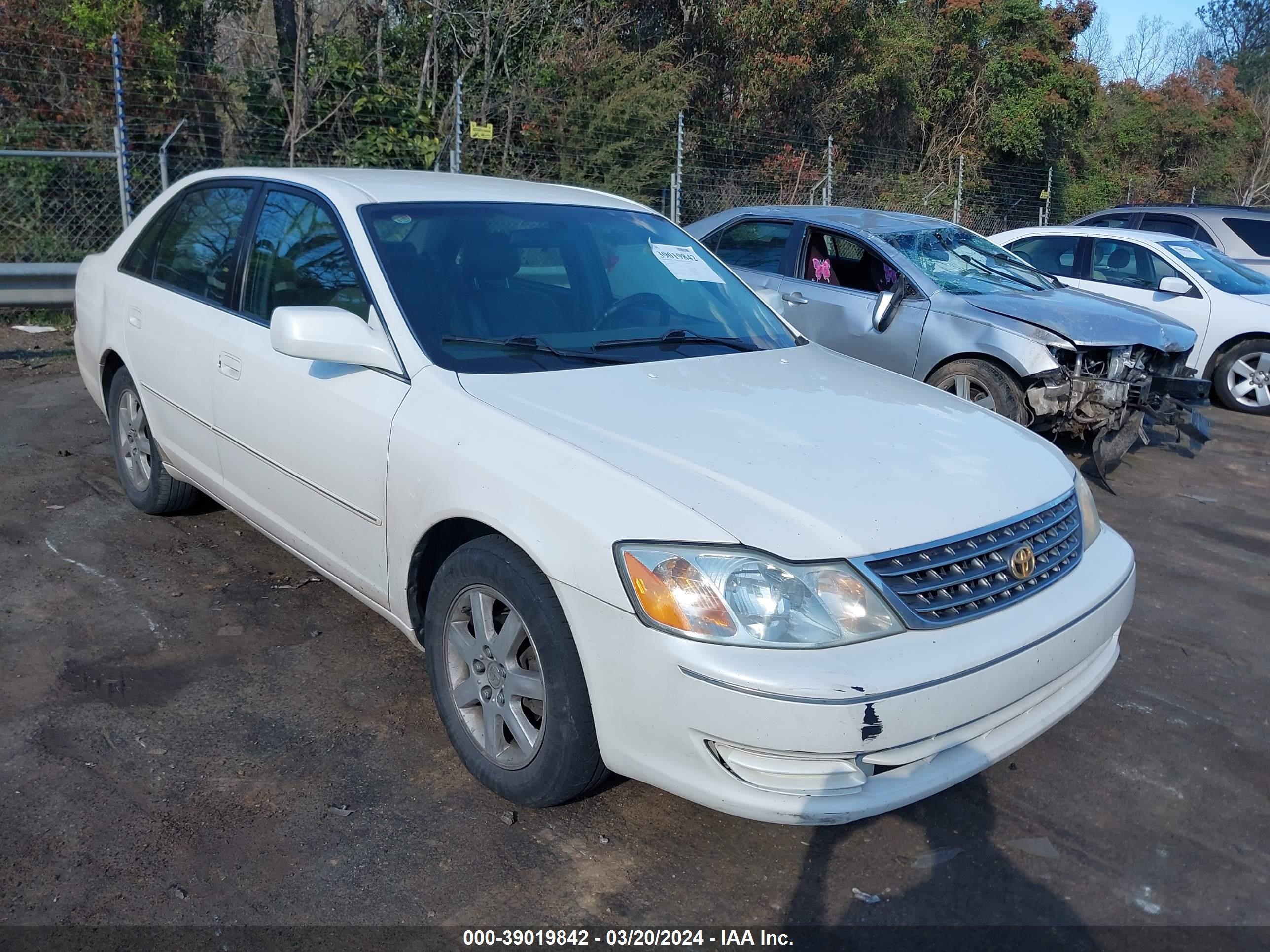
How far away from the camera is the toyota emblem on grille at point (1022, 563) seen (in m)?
2.79

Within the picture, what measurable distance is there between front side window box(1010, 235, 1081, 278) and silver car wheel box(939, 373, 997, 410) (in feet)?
11.1

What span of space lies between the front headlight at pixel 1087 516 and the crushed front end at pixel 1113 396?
3008mm

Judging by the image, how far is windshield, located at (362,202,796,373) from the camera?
339cm

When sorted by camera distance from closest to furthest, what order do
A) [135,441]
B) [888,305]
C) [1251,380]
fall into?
[135,441] → [888,305] → [1251,380]

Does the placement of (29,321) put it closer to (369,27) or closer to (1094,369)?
(369,27)

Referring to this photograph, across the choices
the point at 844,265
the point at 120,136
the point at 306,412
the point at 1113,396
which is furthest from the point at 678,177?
the point at 306,412

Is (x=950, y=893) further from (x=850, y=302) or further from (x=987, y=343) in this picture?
(x=850, y=302)

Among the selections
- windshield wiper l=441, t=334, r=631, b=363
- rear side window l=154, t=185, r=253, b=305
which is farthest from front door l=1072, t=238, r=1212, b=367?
rear side window l=154, t=185, r=253, b=305

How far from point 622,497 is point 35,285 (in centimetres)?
630

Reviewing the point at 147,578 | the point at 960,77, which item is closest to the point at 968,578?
the point at 147,578

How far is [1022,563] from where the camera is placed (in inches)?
111

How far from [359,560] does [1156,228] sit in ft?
35.8

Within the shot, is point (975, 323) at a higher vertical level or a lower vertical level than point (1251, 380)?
higher

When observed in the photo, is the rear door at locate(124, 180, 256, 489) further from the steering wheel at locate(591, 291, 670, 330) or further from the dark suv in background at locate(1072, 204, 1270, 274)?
the dark suv in background at locate(1072, 204, 1270, 274)
